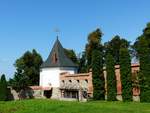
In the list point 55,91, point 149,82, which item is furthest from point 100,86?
point 55,91

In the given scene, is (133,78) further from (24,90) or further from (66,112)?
(24,90)

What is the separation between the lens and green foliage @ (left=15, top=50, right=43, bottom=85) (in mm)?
67625

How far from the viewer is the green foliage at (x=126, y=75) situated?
1420 inches

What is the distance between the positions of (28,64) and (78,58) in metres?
11.1

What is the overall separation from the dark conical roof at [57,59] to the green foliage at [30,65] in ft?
45.3

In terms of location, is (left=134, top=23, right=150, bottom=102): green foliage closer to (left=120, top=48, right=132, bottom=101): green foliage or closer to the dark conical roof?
(left=120, top=48, right=132, bottom=101): green foliage

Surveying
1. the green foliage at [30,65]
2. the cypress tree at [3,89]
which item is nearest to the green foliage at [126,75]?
the cypress tree at [3,89]

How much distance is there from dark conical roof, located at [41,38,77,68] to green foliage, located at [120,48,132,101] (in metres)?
16.6

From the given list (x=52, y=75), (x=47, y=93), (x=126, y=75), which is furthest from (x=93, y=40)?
(x=126, y=75)

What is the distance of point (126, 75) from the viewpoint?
36.4m

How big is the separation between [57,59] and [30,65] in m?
18.7

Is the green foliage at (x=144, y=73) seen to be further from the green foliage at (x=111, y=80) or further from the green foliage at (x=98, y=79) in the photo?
the green foliage at (x=98, y=79)

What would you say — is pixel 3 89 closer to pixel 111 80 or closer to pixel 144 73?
pixel 111 80

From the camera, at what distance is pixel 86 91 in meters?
43.9
